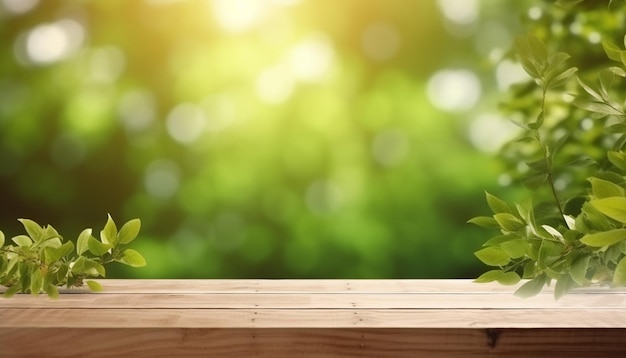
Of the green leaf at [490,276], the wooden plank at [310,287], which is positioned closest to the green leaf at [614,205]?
the green leaf at [490,276]

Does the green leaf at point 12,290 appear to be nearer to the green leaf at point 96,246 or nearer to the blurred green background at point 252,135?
the green leaf at point 96,246

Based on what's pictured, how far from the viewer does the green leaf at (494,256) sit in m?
0.96

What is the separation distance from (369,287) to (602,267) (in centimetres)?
35

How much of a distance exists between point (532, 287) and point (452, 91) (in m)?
1.46

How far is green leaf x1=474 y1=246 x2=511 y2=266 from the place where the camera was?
96cm

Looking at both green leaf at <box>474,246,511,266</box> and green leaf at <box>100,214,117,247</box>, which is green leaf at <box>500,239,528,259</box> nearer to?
green leaf at <box>474,246,511,266</box>

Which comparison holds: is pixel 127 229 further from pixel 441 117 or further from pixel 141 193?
pixel 441 117

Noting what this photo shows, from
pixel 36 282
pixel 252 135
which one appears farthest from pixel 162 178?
pixel 36 282

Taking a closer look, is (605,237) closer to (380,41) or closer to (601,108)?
(601,108)

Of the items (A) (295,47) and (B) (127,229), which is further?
(A) (295,47)

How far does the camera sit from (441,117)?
7.61ft

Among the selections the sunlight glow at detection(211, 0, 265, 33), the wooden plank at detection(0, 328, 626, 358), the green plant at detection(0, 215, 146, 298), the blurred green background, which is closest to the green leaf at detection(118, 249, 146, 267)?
the green plant at detection(0, 215, 146, 298)

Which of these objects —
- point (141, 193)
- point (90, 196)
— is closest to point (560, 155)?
point (141, 193)

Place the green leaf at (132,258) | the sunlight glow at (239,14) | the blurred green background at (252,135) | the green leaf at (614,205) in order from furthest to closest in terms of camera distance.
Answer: the sunlight glow at (239,14), the blurred green background at (252,135), the green leaf at (132,258), the green leaf at (614,205)
